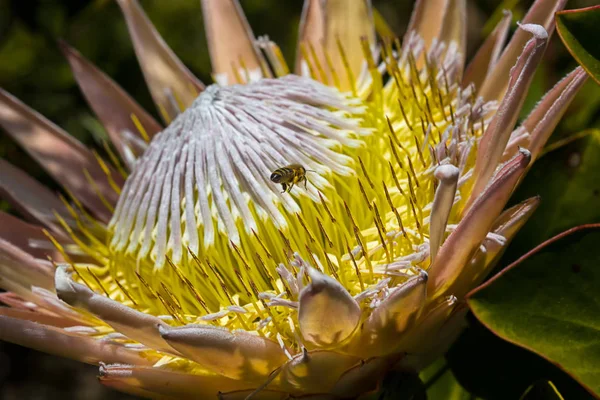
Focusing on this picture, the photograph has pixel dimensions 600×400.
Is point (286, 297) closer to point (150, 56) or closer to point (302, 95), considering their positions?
point (302, 95)

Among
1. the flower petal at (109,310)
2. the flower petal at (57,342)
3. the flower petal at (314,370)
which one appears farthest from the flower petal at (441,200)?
the flower petal at (57,342)

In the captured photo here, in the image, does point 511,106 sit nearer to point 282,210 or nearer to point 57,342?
point 282,210

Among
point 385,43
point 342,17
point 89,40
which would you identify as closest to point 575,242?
point 385,43

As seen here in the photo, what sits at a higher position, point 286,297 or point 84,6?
point 84,6

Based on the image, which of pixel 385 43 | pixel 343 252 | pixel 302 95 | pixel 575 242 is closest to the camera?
pixel 575 242

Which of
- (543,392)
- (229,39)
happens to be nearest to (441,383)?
(543,392)

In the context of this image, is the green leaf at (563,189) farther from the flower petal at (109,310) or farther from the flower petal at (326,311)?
the flower petal at (109,310)

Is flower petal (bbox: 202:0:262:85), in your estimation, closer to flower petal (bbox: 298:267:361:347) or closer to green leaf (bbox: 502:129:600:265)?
green leaf (bbox: 502:129:600:265)
